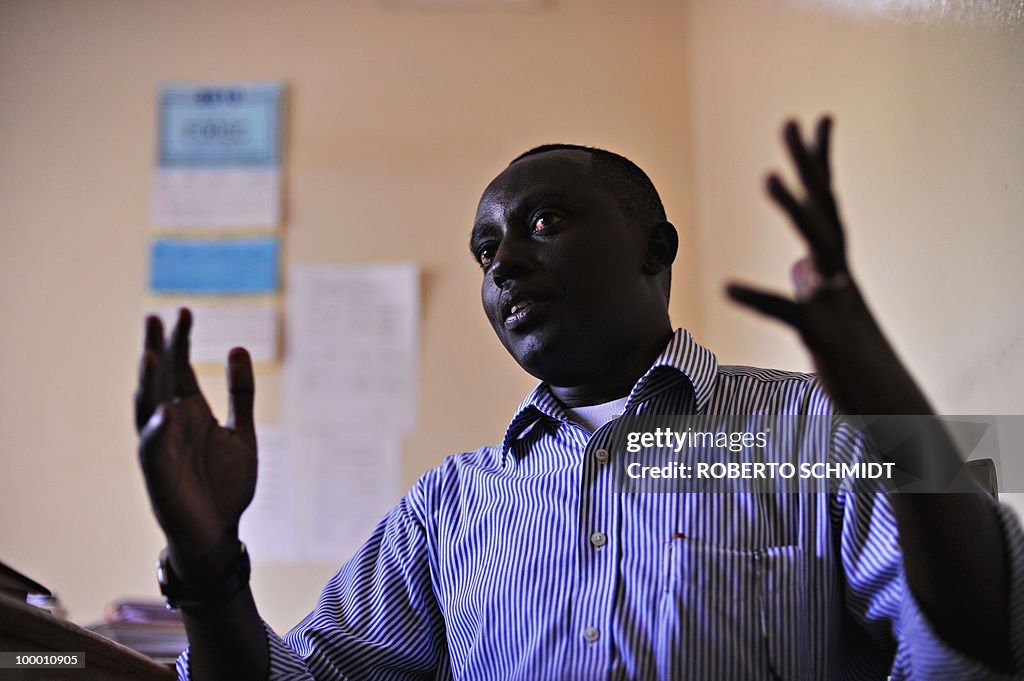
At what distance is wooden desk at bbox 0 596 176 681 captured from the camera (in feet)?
2.46

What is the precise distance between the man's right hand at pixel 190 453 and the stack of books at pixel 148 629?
0.78 m

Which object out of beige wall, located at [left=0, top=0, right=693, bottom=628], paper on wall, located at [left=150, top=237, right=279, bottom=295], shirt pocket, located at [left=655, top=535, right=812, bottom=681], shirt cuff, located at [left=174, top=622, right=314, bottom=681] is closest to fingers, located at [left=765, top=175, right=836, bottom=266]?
shirt pocket, located at [left=655, top=535, right=812, bottom=681]

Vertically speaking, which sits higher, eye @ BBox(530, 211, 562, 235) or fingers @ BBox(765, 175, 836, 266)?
eye @ BBox(530, 211, 562, 235)

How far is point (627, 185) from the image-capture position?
108 centimetres

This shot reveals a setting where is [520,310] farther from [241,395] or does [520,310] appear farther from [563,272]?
[241,395]

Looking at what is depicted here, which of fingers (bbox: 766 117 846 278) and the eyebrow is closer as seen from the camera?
fingers (bbox: 766 117 846 278)

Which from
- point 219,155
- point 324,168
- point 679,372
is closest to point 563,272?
point 679,372

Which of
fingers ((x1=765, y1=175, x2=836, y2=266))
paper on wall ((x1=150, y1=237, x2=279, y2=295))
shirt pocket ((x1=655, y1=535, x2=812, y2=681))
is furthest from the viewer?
paper on wall ((x1=150, y1=237, x2=279, y2=295))

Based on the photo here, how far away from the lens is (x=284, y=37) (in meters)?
2.25

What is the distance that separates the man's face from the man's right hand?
0.31 m

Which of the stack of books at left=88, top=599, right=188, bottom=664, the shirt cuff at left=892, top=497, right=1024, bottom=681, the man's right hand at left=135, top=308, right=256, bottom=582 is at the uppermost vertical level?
the man's right hand at left=135, top=308, right=256, bottom=582

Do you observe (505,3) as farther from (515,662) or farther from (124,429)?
(515,662)

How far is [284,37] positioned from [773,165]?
1.29 metres

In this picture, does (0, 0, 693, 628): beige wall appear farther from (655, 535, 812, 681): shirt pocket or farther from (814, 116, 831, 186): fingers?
(814, 116, 831, 186): fingers
